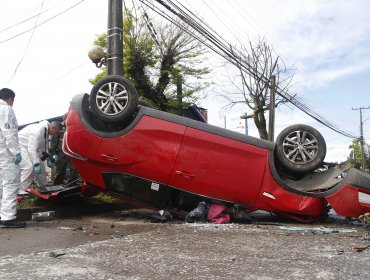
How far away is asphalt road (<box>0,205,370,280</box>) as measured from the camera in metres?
3.22

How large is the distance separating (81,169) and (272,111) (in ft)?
57.1

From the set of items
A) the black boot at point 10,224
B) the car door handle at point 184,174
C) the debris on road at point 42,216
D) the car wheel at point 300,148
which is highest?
the car wheel at point 300,148

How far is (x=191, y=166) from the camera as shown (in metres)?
5.86

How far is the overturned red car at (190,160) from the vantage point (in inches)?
229

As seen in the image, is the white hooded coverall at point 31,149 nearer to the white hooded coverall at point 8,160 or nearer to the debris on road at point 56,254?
the white hooded coverall at point 8,160

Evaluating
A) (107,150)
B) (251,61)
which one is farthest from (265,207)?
(251,61)

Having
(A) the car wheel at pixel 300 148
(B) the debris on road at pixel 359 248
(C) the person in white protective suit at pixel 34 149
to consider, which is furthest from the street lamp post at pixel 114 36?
(B) the debris on road at pixel 359 248

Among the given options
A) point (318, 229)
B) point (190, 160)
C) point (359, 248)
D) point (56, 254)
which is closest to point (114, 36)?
point (190, 160)

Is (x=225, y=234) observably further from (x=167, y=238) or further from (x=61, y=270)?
(x=61, y=270)

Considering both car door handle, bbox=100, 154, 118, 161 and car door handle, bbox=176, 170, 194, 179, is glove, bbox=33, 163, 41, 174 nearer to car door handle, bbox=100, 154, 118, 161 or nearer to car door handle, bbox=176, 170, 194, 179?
car door handle, bbox=100, 154, 118, 161

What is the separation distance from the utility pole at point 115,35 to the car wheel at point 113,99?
8.14ft

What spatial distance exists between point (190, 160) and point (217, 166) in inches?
15.9

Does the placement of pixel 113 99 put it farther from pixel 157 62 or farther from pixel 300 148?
pixel 157 62

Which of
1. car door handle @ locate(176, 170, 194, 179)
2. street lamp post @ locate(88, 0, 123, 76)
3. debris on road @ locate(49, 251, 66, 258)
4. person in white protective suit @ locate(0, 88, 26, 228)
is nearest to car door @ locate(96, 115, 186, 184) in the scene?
car door handle @ locate(176, 170, 194, 179)
